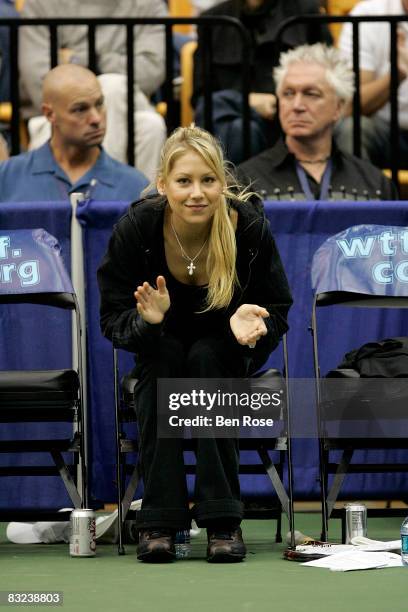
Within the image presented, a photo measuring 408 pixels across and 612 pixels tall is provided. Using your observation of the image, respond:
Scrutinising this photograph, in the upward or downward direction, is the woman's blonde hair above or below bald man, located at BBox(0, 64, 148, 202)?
below

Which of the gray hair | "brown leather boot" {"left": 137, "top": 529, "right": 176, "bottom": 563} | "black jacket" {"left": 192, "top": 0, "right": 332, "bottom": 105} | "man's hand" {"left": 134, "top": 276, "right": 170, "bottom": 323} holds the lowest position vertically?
"brown leather boot" {"left": 137, "top": 529, "right": 176, "bottom": 563}

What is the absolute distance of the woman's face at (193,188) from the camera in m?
4.73

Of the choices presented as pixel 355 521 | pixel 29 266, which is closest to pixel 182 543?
pixel 355 521

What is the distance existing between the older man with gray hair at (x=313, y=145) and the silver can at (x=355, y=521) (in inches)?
92.2

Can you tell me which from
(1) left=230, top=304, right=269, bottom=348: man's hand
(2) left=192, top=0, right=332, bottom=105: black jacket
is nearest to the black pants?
(1) left=230, top=304, right=269, bottom=348: man's hand

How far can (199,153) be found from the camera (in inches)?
186

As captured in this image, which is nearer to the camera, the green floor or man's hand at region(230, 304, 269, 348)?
the green floor

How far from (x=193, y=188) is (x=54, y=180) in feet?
7.70

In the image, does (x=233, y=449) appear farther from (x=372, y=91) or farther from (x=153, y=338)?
(x=372, y=91)

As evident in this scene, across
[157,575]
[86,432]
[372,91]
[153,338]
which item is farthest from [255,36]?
[157,575]

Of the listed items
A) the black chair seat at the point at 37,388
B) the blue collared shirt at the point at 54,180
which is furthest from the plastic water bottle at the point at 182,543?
the blue collared shirt at the point at 54,180

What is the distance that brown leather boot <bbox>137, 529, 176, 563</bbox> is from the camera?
4.46 meters

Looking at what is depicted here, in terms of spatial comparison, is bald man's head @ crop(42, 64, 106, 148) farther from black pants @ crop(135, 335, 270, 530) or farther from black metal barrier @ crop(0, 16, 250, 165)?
black pants @ crop(135, 335, 270, 530)

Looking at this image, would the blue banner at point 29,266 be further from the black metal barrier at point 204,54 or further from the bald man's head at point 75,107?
the black metal barrier at point 204,54
